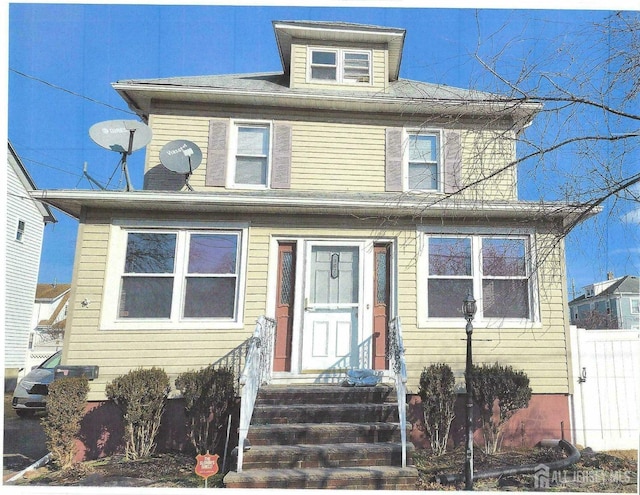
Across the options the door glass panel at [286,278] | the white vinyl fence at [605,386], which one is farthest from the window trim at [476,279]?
the door glass panel at [286,278]

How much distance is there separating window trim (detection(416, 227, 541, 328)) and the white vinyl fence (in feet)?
2.07

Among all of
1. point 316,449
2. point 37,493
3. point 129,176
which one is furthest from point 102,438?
point 129,176

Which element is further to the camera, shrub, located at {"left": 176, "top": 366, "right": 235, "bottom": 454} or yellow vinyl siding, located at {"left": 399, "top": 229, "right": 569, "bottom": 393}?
yellow vinyl siding, located at {"left": 399, "top": 229, "right": 569, "bottom": 393}

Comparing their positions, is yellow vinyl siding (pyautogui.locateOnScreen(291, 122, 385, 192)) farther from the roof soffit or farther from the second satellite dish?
the second satellite dish

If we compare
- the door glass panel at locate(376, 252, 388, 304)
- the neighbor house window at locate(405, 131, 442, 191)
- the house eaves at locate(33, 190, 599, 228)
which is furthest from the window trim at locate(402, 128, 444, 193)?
the door glass panel at locate(376, 252, 388, 304)

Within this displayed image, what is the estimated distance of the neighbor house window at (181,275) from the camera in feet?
17.0

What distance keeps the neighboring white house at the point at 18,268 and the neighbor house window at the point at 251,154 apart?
247cm

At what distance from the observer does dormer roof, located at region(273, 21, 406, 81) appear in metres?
6.32

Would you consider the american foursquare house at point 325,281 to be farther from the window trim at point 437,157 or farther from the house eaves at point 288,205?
the window trim at point 437,157

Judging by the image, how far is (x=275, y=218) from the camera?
5359 millimetres

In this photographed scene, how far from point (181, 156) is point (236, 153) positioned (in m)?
0.77

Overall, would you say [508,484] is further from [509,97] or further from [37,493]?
[37,493]

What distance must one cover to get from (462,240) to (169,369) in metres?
3.80

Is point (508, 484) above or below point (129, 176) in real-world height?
below
